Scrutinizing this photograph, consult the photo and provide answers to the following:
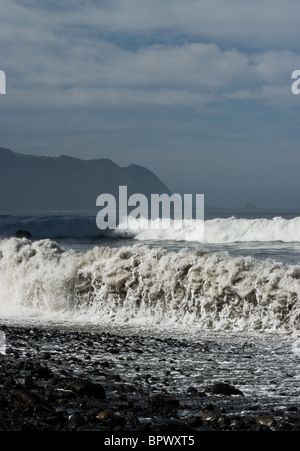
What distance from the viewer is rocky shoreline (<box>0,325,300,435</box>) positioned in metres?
6.41

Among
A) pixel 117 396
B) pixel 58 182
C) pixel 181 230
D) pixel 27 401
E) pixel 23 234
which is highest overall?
pixel 58 182

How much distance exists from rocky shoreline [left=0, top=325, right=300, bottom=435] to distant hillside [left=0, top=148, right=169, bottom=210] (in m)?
123

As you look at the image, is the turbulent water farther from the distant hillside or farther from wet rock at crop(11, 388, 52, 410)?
the distant hillside

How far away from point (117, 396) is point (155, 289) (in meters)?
8.17

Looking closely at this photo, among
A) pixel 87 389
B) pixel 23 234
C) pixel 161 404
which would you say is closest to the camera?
pixel 161 404

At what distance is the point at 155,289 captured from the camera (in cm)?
1577

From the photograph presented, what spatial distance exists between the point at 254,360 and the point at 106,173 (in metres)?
138

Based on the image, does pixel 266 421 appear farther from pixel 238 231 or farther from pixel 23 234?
pixel 23 234

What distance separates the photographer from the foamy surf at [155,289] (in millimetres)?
14133

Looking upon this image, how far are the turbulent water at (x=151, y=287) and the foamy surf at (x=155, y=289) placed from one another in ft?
0.07

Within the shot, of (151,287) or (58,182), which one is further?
(58,182)

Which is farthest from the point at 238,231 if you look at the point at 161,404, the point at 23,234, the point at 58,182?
the point at 58,182

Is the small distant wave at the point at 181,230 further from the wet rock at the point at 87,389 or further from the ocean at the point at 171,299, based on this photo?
the wet rock at the point at 87,389

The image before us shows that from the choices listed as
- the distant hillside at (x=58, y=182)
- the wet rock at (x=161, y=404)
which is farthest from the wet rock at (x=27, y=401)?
the distant hillside at (x=58, y=182)
